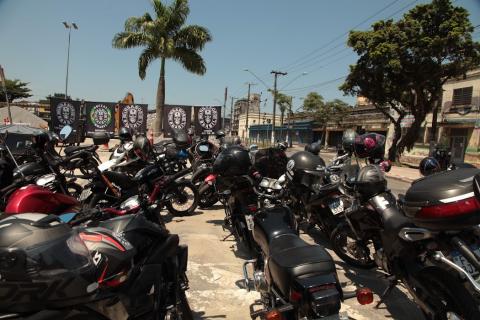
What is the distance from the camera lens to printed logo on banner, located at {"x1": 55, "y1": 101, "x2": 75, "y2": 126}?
729 inches

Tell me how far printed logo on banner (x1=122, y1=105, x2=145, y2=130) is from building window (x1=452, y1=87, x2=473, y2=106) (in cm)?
2179


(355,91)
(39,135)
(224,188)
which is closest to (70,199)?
(224,188)

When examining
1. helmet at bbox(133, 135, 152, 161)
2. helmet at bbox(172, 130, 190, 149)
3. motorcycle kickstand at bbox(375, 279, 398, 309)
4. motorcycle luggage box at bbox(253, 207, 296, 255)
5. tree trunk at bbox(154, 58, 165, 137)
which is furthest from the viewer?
tree trunk at bbox(154, 58, 165, 137)

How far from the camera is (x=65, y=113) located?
18719 mm

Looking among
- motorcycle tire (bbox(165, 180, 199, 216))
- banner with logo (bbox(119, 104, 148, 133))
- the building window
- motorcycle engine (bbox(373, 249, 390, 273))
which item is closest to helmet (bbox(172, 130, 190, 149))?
motorcycle tire (bbox(165, 180, 199, 216))

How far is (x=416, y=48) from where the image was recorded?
21375 millimetres

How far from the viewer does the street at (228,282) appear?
3.46 meters

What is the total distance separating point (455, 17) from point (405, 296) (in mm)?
21581

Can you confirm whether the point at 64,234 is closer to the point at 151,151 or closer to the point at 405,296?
the point at 405,296

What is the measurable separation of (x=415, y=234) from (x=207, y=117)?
17.2 m

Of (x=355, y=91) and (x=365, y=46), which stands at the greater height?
(x=365, y=46)

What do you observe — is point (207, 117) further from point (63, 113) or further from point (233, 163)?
point (233, 163)

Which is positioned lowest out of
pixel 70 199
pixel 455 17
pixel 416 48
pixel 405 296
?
pixel 405 296

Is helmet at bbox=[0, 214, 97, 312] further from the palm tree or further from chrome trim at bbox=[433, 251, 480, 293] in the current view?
the palm tree
